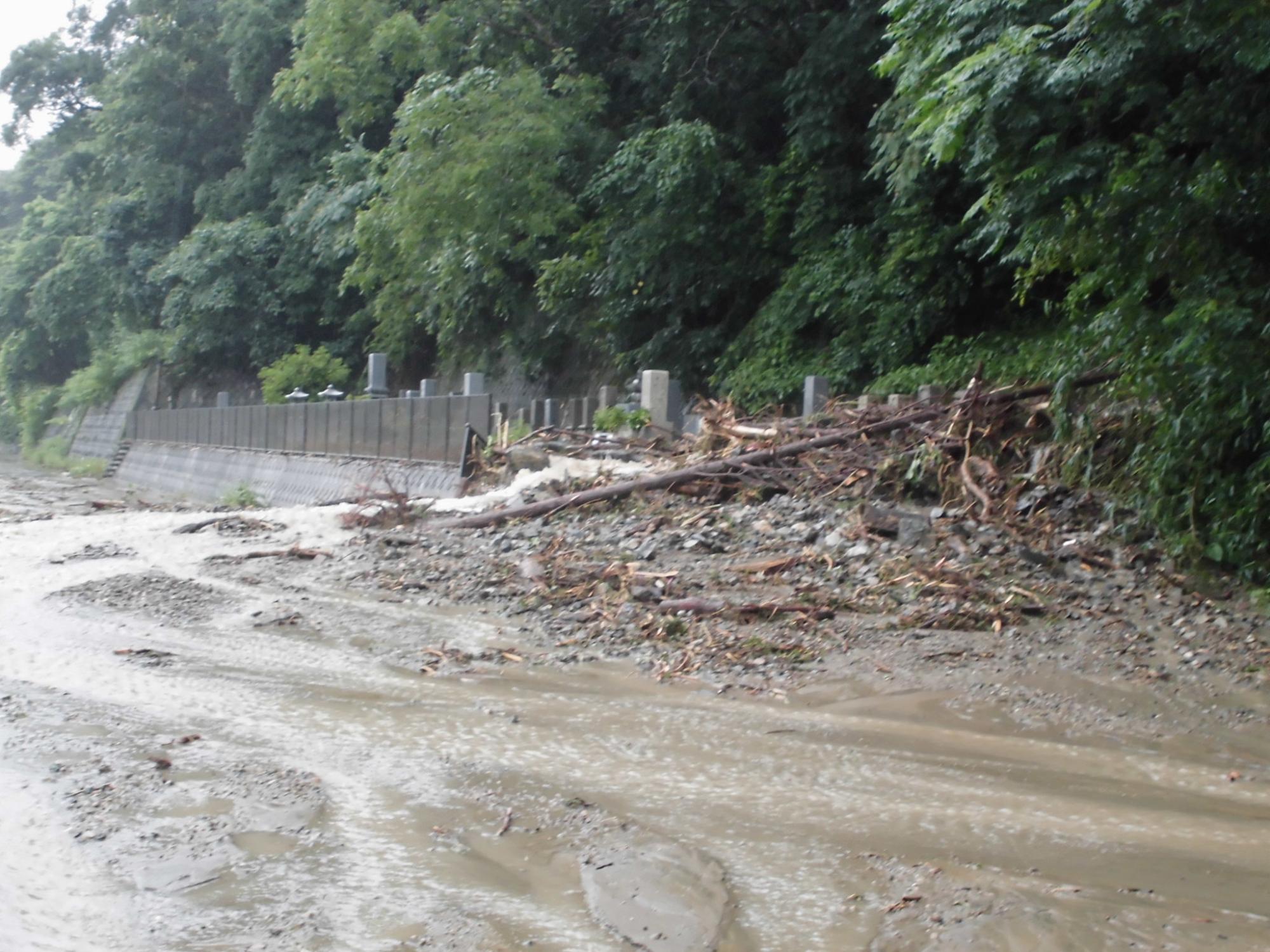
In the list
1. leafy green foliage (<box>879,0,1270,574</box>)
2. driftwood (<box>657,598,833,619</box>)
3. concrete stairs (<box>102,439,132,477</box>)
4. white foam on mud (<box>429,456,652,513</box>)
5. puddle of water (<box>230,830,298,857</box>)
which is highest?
leafy green foliage (<box>879,0,1270,574</box>)

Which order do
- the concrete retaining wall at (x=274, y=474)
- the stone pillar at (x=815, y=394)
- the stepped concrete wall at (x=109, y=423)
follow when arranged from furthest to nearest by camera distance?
the stepped concrete wall at (x=109, y=423)
the concrete retaining wall at (x=274, y=474)
the stone pillar at (x=815, y=394)

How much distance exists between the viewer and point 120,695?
20.4 ft

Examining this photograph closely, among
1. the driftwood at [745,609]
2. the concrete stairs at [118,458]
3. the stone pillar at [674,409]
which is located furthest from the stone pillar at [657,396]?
the concrete stairs at [118,458]

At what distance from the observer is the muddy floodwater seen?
12.2 feet

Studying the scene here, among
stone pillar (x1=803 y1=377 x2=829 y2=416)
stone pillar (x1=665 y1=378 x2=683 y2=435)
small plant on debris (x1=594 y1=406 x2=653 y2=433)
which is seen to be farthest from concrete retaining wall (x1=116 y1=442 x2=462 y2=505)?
stone pillar (x1=803 y1=377 x2=829 y2=416)

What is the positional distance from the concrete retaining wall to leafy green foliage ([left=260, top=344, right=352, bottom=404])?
2.10 m

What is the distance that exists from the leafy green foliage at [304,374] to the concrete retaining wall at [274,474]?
2.10 meters

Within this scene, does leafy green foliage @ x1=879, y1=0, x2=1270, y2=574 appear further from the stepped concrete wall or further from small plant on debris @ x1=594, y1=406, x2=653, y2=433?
the stepped concrete wall

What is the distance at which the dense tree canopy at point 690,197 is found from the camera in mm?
8656

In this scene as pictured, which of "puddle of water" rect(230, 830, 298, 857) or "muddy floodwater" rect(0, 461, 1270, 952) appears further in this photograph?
"puddle of water" rect(230, 830, 298, 857)

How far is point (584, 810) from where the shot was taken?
15.3ft

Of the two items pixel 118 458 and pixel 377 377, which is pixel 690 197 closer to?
pixel 377 377

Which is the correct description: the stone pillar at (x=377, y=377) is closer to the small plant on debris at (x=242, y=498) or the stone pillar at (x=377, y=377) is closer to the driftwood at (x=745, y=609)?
the small plant on debris at (x=242, y=498)

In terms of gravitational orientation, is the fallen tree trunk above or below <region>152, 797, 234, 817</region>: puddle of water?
above
